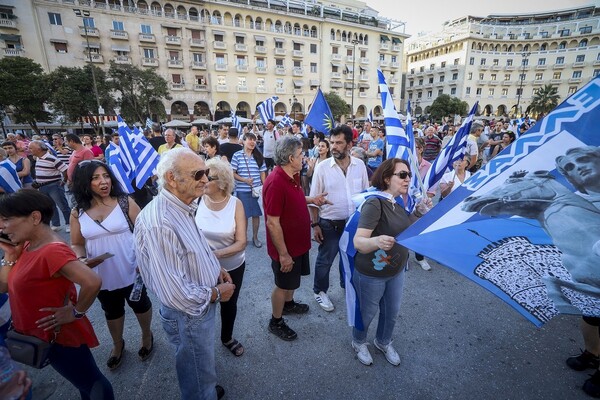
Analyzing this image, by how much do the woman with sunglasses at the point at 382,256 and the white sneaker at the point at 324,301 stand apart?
679 millimetres

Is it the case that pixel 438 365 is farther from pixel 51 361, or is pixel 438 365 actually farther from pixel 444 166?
pixel 51 361

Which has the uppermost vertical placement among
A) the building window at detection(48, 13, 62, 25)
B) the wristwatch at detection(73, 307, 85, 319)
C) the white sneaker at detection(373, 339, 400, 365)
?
the building window at detection(48, 13, 62, 25)

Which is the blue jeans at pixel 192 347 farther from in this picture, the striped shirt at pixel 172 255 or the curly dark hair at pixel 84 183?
the curly dark hair at pixel 84 183

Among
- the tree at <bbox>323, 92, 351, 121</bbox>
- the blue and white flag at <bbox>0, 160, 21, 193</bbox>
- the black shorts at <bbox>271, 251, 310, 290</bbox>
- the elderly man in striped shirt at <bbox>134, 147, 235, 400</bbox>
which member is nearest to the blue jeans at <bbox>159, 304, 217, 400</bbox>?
the elderly man in striped shirt at <bbox>134, 147, 235, 400</bbox>

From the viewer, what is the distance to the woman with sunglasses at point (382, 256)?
6.72 ft

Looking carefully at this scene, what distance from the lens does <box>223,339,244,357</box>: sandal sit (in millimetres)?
2621

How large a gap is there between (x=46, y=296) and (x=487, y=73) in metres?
73.6

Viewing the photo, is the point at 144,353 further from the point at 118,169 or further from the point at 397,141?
the point at 397,141

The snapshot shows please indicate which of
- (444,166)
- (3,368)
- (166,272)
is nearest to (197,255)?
(166,272)

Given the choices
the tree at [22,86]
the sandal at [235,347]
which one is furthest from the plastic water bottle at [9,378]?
the tree at [22,86]

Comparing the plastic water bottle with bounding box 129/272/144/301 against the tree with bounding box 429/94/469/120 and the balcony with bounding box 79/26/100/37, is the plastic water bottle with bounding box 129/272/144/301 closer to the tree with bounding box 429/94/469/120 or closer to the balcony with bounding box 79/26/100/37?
the balcony with bounding box 79/26/100/37

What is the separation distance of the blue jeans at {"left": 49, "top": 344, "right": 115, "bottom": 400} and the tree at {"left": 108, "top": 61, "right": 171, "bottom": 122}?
2924 centimetres

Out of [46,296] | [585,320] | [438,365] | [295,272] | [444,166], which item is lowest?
[438,365]

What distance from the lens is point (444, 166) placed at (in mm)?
3406
